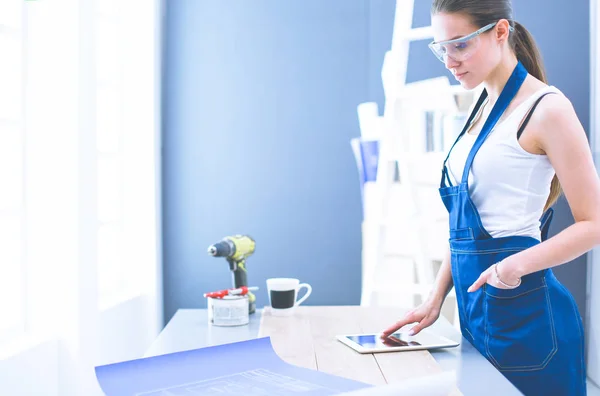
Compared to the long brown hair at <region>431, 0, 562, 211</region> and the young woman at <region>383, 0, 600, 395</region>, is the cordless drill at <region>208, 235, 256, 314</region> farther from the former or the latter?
the long brown hair at <region>431, 0, 562, 211</region>

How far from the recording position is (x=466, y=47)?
1.65 m

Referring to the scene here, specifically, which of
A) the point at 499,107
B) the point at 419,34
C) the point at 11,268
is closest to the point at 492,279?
the point at 499,107

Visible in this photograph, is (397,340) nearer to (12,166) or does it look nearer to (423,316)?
(423,316)

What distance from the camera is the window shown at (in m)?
2.41

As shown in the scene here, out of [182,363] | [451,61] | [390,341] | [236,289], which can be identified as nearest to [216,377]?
[182,363]

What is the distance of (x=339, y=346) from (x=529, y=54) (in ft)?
3.20

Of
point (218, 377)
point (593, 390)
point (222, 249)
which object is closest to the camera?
point (218, 377)

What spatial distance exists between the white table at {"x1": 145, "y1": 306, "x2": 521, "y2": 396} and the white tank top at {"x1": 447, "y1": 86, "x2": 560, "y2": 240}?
0.32 meters

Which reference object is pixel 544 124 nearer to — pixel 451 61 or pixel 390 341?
pixel 451 61

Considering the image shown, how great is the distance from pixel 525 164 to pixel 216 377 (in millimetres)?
912

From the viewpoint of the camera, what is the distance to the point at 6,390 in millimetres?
2139

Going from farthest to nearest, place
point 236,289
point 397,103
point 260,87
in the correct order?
point 260,87 < point 397,103 < point 236,289

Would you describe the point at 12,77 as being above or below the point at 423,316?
above

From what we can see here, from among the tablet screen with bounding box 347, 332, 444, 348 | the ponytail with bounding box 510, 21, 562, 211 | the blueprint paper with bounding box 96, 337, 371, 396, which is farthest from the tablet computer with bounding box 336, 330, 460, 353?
the ponytail with bounding box 510, 21, 562, 211
